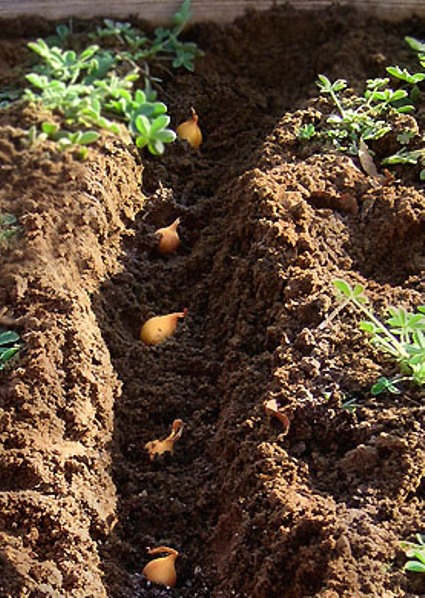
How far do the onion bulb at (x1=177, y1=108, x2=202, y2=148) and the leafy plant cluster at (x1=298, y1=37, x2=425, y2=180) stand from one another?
31cm

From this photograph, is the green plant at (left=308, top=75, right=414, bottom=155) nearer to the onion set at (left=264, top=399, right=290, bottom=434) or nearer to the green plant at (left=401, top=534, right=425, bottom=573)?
the onion set at (left=264, top=399, right=290, bottom=434)

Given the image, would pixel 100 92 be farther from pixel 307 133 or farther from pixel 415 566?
pixel 415 566

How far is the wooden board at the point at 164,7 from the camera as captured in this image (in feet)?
10.3

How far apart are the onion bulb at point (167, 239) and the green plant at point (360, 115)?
438 millimetres

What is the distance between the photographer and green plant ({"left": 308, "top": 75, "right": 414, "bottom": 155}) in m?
2.70

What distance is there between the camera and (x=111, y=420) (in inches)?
87.8

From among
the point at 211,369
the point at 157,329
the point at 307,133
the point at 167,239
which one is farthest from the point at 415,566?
the point at 307,133

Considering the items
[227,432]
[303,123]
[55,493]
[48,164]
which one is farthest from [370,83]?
[55,493]

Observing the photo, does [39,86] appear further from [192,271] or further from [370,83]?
[370,83]

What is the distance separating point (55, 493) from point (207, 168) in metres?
1.20

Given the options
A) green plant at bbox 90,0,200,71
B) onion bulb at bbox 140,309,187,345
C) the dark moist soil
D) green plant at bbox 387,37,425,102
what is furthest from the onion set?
green plant at bbox 90,0,200,71

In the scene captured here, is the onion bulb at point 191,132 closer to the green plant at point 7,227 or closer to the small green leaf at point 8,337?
the green plant at point 7,227

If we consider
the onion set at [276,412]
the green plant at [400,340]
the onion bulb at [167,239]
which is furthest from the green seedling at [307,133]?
the onion set at [276,412]

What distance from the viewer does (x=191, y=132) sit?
9.57 feet
